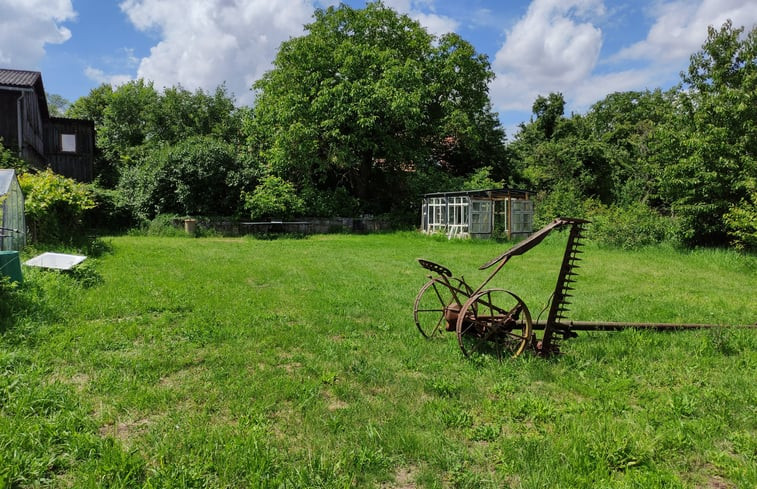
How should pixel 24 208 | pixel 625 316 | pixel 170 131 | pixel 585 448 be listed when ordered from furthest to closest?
pixel 170 131 → pixel 24 208 → pixel 625 316 → pixel 585 448

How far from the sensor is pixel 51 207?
32.4 feet

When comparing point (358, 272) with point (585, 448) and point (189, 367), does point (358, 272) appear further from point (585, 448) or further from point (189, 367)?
point (585, 448)

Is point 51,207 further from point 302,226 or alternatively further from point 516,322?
point 302,226

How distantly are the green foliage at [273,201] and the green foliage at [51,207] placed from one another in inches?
309

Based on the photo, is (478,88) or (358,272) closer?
(358,272)

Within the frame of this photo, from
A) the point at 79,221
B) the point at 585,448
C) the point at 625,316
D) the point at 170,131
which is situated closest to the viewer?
the point at 585,448

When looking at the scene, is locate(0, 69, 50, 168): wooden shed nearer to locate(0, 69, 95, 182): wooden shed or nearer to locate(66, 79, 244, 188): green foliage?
locate(0, 69, 95, 182): wooden shed

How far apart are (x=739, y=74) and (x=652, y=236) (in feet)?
18.1

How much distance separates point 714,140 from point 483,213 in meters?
8.14

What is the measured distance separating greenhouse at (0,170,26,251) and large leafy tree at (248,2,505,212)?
13040mm

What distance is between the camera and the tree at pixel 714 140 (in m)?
12.7

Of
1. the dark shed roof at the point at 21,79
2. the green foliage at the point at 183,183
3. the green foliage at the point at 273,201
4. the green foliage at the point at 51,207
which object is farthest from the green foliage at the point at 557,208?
the dark shed roof at the point at 21,79

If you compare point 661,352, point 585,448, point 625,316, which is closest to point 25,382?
point 585,448

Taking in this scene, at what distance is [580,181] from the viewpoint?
2544cm
